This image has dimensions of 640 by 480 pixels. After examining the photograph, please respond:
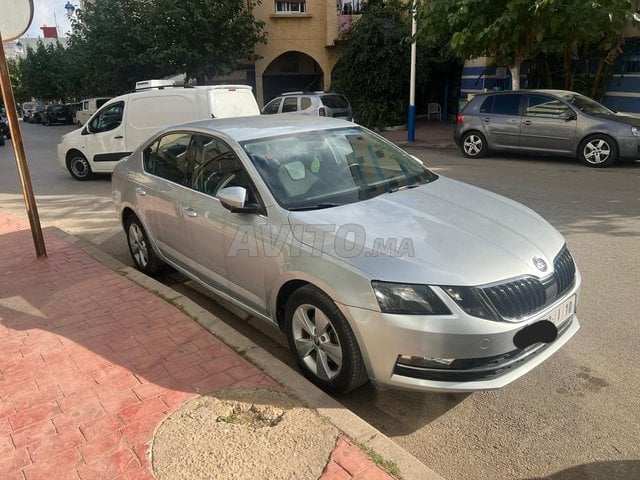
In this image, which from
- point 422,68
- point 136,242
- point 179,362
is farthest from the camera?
point 422,68

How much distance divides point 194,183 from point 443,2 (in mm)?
10397

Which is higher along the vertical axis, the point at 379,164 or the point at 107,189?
the point at 379,164

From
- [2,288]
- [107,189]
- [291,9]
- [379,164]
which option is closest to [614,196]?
[379,164]

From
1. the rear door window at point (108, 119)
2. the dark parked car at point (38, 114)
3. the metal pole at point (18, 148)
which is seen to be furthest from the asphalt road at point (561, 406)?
the dark parked car at point (38, 114)

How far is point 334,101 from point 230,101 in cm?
694

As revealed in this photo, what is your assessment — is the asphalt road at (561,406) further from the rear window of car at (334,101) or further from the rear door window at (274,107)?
the rear door window at (274,107)

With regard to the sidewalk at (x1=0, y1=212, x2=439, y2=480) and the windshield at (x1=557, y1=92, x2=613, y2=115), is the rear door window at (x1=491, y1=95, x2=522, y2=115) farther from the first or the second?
the sidewalk at (x1=0, y1=212, x2=439, y2=480)

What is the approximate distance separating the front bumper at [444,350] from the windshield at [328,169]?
3.34ft

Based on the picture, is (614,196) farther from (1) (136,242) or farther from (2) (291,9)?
(2) (291,9)

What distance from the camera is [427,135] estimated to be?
18.3 metres

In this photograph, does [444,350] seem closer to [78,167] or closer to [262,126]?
[262,126]

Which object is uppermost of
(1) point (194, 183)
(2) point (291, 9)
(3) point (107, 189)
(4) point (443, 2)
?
(2) point (291, 9)

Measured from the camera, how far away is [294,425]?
2705 mm

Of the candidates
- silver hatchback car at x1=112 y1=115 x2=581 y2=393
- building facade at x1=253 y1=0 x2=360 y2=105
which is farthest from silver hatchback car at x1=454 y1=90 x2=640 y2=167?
building facade at x1=253 y1=0 x2=360 y2=105
